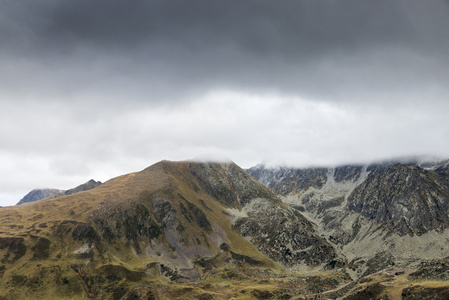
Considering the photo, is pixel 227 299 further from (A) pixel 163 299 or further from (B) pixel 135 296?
(B) pixel 135 296

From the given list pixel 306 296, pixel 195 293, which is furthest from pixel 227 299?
pixel 306 296

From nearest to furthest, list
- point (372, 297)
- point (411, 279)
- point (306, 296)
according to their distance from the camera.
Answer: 1. point (372, 297)
2. point (411, 279)
3. point (306, 296)

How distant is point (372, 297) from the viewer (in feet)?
538

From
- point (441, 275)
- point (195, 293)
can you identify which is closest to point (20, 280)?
point (195, 293)

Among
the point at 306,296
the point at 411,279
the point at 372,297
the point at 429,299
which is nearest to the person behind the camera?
the point at 429,299

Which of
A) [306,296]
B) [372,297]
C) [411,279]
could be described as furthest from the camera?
[306,296]

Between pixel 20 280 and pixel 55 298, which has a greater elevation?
pixel 20 280

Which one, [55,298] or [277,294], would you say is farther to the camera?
[277,294]

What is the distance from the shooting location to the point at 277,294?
199125 mm

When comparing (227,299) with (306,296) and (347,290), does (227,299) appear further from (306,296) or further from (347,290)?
(347,290)

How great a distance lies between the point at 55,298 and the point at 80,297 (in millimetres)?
15700

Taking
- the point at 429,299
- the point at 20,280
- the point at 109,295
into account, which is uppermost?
the point at 20,280

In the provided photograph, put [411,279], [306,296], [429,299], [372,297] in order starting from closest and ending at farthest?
[429,299] → [372,297] → [411,279] → [306,296]

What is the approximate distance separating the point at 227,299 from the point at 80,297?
107 meters
